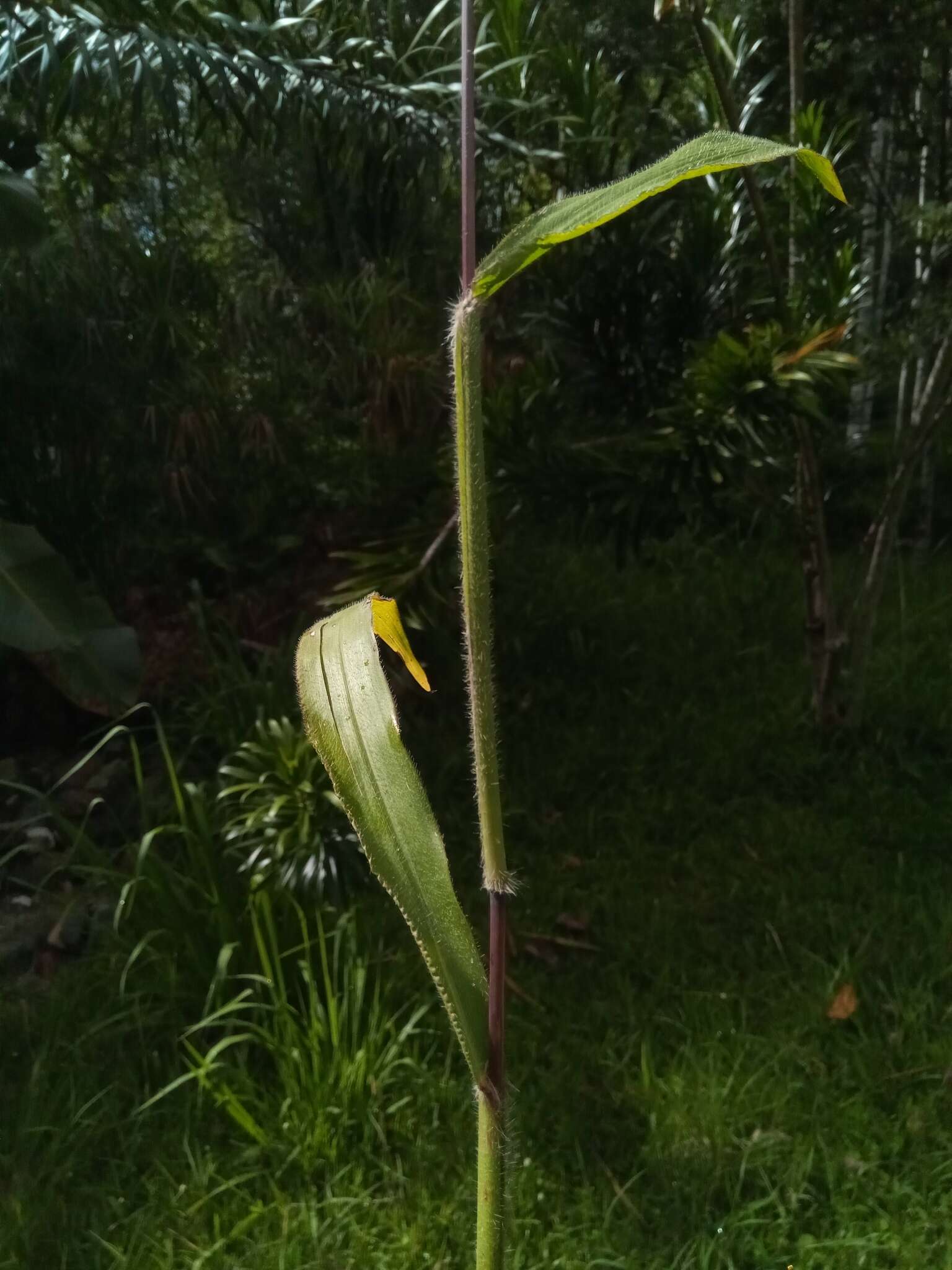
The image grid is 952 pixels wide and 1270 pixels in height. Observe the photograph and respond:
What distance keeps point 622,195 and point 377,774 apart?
0.24 m

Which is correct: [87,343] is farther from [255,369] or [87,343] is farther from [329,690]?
[329,690]

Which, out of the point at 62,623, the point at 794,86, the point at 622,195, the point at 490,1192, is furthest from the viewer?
the point at 794,86

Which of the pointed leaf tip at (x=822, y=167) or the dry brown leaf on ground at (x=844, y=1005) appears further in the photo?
the dry brown leaf on ground at (x=844, y=1005)

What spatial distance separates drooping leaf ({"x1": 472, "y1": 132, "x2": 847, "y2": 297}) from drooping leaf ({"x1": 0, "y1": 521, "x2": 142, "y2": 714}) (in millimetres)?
1211

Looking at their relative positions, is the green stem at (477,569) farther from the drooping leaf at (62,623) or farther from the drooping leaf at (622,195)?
the drooping leaf at (62,623)

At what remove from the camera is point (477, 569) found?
43cm

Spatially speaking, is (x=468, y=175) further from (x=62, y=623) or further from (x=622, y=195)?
(x=62, y=623)

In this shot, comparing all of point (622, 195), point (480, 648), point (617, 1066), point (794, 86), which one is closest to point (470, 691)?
point (480, 648)

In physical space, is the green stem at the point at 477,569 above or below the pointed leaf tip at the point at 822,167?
below

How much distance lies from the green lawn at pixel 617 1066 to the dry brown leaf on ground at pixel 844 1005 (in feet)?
0.05

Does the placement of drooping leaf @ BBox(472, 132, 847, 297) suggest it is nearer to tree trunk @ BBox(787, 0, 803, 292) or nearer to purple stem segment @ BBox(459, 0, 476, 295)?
purple stem segment @ BBox(459, 0, 476, 295)

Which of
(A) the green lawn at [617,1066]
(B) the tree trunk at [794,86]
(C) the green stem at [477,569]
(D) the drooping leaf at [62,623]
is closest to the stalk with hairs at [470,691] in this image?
(C) the green stem at [477,569]

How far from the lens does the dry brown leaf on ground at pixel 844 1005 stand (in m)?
1.36

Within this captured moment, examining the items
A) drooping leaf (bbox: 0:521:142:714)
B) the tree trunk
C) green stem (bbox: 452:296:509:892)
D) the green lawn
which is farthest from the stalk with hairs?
the tree trunk
